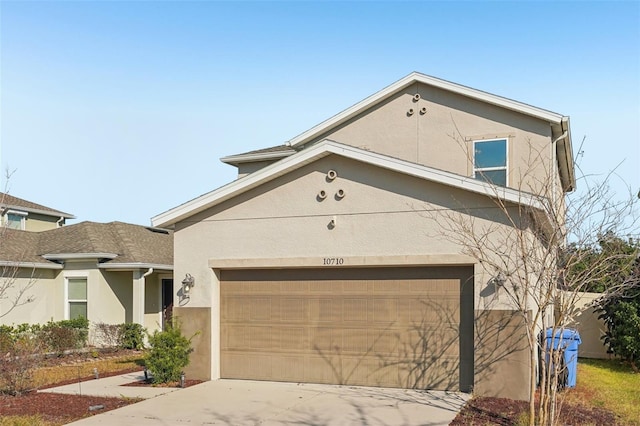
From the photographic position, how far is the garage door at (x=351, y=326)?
11086 millimetres

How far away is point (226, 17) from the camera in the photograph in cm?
1480

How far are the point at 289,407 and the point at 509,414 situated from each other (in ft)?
11.9

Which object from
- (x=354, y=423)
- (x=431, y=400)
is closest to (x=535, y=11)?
(x=431, y=400)

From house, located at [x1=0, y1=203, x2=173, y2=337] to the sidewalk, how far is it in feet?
21.0

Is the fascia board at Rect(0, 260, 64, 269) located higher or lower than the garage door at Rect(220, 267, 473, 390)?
higher

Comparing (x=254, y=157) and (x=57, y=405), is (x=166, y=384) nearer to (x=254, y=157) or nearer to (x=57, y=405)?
(x=57, y=405)

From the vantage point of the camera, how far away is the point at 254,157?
18859 mm

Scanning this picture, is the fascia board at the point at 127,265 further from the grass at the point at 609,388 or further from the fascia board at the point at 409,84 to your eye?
the grass at the point at 609,388

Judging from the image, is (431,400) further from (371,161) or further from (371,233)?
(371,161)

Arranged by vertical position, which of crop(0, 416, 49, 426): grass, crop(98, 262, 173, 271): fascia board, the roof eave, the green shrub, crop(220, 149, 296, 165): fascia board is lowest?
the green shrub

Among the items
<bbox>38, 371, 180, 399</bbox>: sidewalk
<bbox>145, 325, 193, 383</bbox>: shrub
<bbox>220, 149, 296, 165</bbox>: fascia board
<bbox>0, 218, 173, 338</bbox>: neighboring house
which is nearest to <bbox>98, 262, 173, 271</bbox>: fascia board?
<bbox>0, 218, 173, 338</bbox>: neighboring house

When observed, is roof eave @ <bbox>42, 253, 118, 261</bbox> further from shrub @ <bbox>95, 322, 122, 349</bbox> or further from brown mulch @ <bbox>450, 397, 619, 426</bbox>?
brown mulch @ <bbox>450, 397, 619, 426</bbox>

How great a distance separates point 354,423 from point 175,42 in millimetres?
11553

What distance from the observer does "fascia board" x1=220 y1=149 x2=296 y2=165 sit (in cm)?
1855
